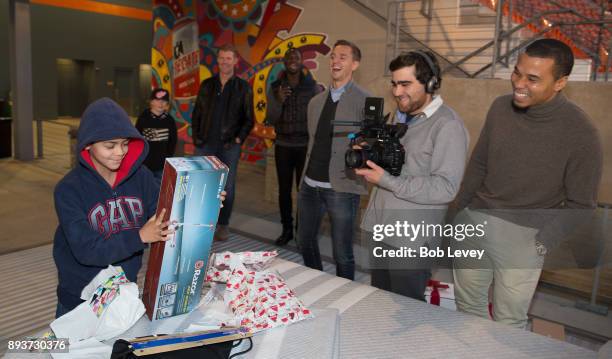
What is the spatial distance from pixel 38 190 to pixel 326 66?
4186 millimetres

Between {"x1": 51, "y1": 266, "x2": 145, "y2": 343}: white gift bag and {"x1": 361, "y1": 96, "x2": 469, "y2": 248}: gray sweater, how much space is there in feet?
3.37

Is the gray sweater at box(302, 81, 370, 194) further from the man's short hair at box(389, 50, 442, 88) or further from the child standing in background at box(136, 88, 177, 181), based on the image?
the child standing in background at box(136, 88, 177, 181)

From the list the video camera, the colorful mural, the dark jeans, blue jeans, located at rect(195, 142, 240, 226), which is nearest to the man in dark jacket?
the dark jeans

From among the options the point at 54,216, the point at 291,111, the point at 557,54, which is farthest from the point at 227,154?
the point at 557,54

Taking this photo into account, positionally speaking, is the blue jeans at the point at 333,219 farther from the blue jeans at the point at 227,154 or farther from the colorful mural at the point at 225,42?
the colorful mural at the point at 225,42

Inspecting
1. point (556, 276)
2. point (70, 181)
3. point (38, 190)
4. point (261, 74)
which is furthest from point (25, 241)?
point (261, 74)

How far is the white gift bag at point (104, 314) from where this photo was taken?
138cm

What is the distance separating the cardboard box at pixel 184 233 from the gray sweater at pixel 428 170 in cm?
76

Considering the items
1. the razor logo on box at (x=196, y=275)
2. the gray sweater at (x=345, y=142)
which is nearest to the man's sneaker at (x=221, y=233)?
the gray sweater at (x=345, y=142)

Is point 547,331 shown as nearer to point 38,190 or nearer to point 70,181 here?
point 70,181

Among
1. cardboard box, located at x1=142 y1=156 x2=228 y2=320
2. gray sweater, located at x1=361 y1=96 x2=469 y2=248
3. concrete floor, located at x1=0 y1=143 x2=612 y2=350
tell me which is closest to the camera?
cardboard box, located at x1=142 y1=156 x2=228 y2=320

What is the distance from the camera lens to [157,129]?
4.16 meters

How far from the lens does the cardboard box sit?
1.38m

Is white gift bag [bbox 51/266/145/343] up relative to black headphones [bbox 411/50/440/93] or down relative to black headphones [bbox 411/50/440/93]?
down
